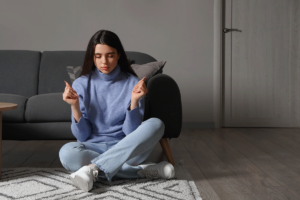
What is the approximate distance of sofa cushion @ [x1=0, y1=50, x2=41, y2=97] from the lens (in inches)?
93.4

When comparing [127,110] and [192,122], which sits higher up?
[127,110]

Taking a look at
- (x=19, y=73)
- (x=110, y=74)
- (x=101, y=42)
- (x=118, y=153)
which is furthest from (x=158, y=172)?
(x=19, y=73)

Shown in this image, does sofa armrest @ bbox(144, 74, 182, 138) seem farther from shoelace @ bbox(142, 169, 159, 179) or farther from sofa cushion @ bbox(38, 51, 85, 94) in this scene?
sofa cushion @ bbox(38, 51, 85, 94)

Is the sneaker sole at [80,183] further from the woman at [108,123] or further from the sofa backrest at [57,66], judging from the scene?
the sofa backrest at [57,66]

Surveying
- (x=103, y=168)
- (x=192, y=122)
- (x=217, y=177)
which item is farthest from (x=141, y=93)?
(x=192, y=122)

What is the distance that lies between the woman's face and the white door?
6.98ft

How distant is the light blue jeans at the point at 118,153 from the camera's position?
1292 mm

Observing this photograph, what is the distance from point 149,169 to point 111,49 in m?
0.59

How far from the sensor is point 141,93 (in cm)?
137

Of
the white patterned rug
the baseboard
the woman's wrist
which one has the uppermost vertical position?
the woman's wrist

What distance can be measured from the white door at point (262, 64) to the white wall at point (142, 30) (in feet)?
0.73

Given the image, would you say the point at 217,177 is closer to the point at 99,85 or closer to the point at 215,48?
the point at 99,85

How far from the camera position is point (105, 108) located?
4.94ft

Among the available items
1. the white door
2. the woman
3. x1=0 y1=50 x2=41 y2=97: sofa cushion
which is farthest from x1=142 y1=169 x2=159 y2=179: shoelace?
the white door
